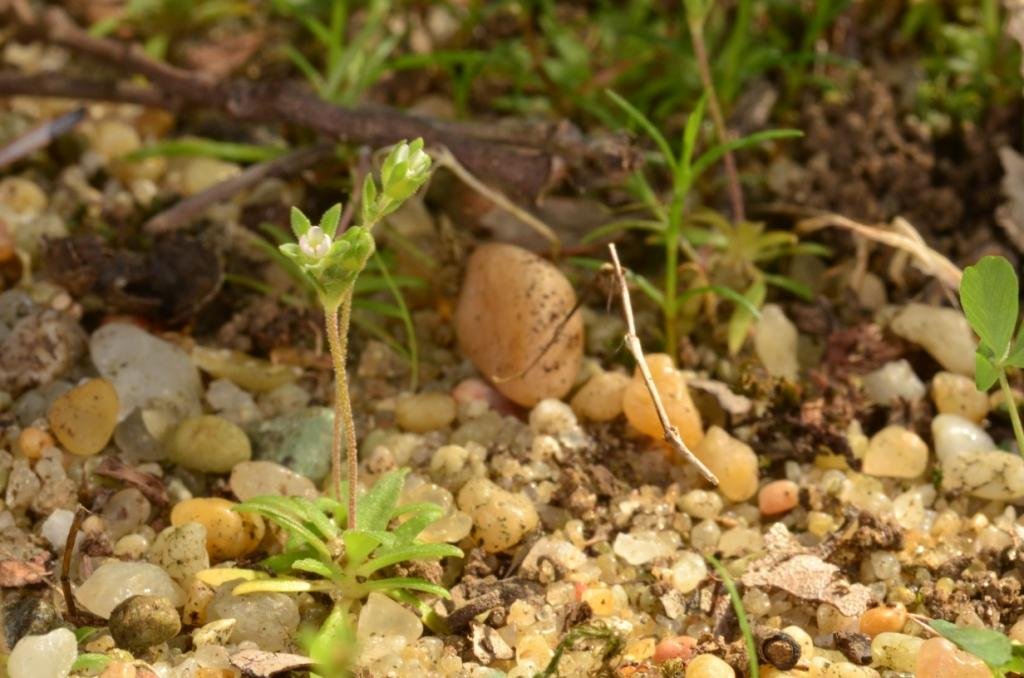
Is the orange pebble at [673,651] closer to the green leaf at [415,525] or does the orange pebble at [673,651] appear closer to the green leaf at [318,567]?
the green leaf at [415,525]

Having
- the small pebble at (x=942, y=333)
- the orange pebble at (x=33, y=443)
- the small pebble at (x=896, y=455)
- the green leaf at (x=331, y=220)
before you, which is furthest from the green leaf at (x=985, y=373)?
the orange pebble at (x=33, y=443)

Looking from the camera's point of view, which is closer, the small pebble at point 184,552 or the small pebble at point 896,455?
the small pebble at point 184,552

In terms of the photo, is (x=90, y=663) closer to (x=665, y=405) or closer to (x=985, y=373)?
(x=665, y=405)

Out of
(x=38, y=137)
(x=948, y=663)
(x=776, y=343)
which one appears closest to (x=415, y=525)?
(x=948, y=663)

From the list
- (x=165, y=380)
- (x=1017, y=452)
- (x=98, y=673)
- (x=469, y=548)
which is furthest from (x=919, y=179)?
(x=98, y=673)

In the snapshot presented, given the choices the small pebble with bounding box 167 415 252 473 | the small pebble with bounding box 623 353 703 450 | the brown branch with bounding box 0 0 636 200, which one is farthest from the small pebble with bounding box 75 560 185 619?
the brown branch with bounding box 0 0 636 200

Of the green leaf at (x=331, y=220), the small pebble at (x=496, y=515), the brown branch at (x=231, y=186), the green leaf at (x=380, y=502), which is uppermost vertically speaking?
the green leaf at (x=331, y=220)

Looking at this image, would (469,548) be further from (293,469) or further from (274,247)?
(274,247)

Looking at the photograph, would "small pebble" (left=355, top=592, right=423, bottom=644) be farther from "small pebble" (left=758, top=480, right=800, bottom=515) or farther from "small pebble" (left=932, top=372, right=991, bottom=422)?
"small pebble" (left=932, top=372, right=991, bottom=422)
